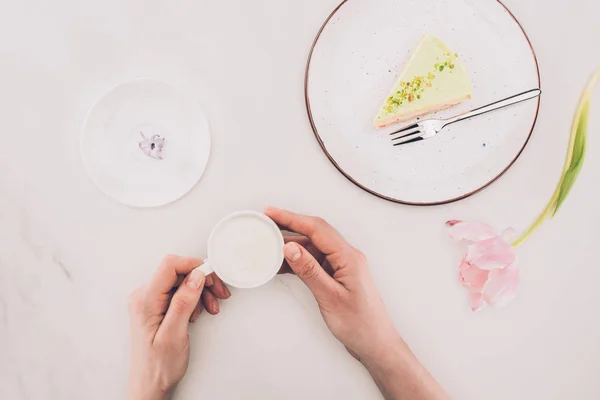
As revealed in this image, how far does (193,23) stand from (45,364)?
24.4 inches

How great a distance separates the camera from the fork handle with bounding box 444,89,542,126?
795 mm

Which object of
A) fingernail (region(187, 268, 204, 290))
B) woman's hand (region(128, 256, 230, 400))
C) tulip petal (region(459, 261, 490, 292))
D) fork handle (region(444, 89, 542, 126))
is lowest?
woman's hand (region(128, 256, 230, 400))

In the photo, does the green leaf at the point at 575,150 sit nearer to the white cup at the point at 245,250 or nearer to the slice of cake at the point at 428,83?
the slice of cake at the point at 428,83

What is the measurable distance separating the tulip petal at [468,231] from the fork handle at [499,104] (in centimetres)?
17

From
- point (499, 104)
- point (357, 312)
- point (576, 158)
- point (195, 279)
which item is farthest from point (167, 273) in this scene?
point (576, 158)

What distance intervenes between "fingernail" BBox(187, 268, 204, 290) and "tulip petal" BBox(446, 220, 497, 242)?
16.4 inches

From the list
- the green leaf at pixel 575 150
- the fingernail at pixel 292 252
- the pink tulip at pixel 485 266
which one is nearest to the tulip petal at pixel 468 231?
the pink tulip at pixel 485 266

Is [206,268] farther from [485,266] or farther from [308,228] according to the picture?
[485,266]

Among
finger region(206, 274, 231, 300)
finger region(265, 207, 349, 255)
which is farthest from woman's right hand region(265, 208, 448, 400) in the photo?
finger region(206, 274, 231, 300)

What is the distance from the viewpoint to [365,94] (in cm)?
81

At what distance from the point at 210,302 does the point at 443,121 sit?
0.48 m

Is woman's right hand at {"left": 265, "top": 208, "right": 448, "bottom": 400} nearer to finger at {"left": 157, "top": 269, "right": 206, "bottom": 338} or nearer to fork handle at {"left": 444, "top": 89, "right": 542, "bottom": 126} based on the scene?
finger at {"left": 157, "top": 269, "right": 206, "bottom": 338}

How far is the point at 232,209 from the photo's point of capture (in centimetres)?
83

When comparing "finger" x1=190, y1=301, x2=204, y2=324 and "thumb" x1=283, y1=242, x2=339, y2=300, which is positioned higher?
"thumb" x1=283, y1=242, x2=339, y2=300
